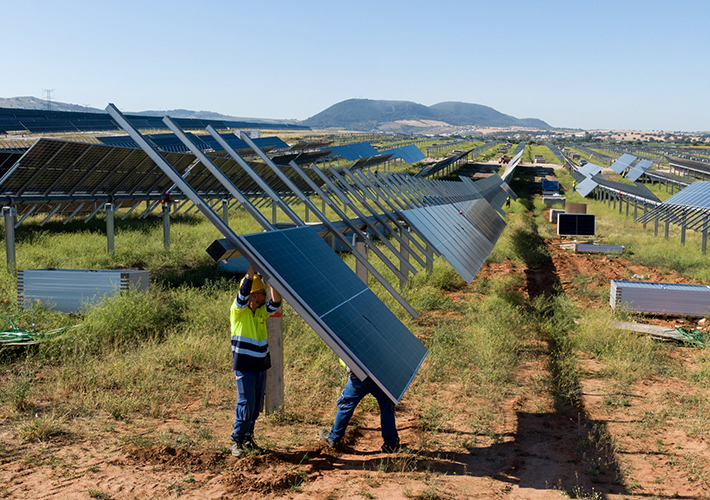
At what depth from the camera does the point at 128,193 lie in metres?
22.4

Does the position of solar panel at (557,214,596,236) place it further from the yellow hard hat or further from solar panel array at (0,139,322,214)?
the yellow hard hat

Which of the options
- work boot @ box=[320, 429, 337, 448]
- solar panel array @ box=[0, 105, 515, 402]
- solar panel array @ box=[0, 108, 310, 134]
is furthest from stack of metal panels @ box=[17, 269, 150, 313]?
solar panel array @ box=[0, 108, 310, 134]

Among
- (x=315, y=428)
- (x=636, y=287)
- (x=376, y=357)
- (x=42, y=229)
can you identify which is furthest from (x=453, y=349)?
(x=42, y=229)

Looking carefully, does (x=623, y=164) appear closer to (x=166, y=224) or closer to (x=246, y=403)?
(x=166, y=224)

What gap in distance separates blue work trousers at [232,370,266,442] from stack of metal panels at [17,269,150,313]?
20.5ft

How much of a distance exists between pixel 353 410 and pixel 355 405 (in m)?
0.10

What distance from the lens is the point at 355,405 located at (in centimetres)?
652

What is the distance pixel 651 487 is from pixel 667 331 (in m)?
6.88

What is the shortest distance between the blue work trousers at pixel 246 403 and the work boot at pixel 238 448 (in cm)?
3

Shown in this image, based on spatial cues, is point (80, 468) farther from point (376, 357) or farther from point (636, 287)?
point (636, 287)

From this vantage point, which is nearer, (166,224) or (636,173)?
(166,224)

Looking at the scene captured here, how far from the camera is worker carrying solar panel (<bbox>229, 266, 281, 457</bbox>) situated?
6.31 m

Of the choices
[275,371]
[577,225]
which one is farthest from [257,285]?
[577,225]

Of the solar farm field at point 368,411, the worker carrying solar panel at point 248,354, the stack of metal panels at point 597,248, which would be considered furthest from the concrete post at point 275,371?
the stack of metal panels at point 597,248
